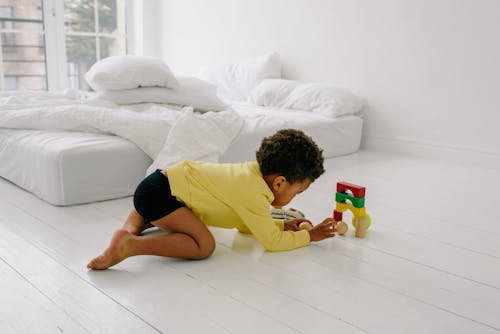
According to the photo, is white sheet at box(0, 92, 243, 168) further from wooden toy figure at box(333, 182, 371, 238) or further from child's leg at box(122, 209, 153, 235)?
wooden toy figure at box(333, 182, 371, 238)

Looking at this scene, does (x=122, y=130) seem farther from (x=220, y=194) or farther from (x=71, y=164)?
(x=220, y=194)

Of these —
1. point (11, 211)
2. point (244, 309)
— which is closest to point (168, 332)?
point (244, 309)

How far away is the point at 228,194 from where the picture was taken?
1481 millimetres

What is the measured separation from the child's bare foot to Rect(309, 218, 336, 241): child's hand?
1.95ft

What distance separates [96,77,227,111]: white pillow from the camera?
8.89ft

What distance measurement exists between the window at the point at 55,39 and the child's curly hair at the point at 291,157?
3870 mm

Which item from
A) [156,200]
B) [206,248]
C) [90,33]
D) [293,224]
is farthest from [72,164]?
[90,33]

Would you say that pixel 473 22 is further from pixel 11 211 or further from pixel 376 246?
pixel 11 211

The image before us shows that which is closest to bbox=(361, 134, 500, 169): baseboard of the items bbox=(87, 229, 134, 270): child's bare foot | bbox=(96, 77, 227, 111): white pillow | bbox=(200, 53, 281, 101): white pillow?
bbox=(200, 53, 281, 101): white pillow

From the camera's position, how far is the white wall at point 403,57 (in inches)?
117

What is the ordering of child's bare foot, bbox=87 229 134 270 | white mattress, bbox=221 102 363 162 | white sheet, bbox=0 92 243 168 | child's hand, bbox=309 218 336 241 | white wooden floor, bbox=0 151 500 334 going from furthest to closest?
white mattress, bbox=221 102 363 162 < white sheet, bbox=0 92 243 168 < child's hand, bbox=309 218 336 241 < child's bare foot, bbox=87 229 134 270 < white wooden floor, bbox=0 151 500 334

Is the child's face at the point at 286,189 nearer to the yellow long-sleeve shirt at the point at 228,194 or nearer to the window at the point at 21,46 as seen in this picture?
the yellow long-sleeve shirt at the point at 228,194

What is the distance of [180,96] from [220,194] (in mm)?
1419

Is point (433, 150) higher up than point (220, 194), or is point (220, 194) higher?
point (220, 194)
